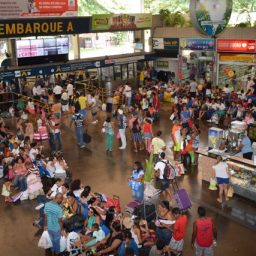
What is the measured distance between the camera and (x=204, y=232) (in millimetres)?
7203

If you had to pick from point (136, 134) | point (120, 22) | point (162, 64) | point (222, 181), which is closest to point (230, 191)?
point (222, 181)

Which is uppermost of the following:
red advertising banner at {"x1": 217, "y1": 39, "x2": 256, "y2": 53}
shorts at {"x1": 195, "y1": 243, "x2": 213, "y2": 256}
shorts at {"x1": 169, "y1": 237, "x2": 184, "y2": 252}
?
red advertising banner at {"x1": 217, "y1": 39, "x2": 256, "y2": 53}

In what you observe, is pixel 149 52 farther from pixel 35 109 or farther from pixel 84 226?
pixel 84 226

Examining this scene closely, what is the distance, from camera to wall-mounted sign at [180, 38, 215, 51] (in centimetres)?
2275

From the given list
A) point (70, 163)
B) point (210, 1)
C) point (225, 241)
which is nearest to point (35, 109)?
point (70, 163)

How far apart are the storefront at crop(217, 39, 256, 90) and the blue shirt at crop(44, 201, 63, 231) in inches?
646

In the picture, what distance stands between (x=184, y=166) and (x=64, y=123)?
25.0 feet

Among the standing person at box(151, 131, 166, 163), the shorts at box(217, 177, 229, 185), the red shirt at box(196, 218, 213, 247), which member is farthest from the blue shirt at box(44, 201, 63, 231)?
the standing person at box(151, 131, 166, 163)

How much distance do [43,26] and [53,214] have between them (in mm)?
13407

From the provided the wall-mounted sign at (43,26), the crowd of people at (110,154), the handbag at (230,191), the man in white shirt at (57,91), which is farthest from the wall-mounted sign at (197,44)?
the handbag at (230,191)

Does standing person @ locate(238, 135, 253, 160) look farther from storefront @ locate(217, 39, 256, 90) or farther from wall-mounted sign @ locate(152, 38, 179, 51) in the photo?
wall-mounted sign @ locate(152, 38, 179, 51)

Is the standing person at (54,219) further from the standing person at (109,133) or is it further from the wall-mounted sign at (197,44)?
the wall-mounted sign at (197,44)

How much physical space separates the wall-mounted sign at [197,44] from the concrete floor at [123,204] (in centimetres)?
1005

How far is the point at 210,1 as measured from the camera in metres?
10.7
